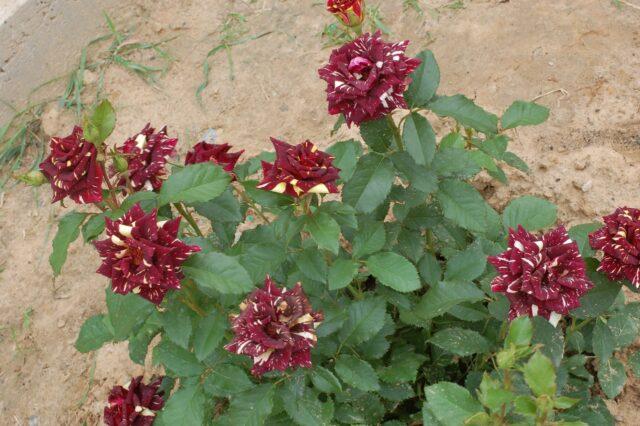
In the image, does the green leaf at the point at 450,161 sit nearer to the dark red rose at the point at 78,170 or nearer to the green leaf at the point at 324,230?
the green leaf at the point at 324,230

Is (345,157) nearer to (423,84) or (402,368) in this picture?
(423,84)

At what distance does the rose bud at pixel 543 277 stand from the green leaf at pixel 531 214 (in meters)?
0.44

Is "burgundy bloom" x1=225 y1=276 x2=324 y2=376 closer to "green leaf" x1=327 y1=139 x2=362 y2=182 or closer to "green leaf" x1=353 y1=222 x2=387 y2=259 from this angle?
"green leaf" x1=353 y1=222 x2=387 y2=259

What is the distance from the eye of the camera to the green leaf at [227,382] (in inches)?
64.9

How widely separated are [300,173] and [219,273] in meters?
0.29

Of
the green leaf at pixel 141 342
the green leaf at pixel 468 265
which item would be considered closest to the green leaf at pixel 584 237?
the green leaf at pixel 468 265

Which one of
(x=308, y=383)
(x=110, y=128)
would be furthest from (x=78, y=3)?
(x=308, y=383)

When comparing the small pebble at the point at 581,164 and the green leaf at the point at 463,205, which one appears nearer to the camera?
the green leaf at the point at 463,205

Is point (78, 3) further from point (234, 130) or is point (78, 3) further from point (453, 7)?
point (453, 7)

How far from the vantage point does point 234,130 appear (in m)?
3.36

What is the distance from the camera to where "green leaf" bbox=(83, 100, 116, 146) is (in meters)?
1.48

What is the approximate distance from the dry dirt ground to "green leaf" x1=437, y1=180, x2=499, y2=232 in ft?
2.75

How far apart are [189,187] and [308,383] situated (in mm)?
641

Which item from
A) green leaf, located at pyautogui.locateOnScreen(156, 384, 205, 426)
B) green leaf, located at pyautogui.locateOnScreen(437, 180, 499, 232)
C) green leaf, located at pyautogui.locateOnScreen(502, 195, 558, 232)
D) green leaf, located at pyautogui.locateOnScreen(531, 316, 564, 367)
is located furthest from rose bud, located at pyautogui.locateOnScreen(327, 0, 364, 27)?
green leaf, located at pyautogui.locateOnScreen(156, 384, 205, 426)
